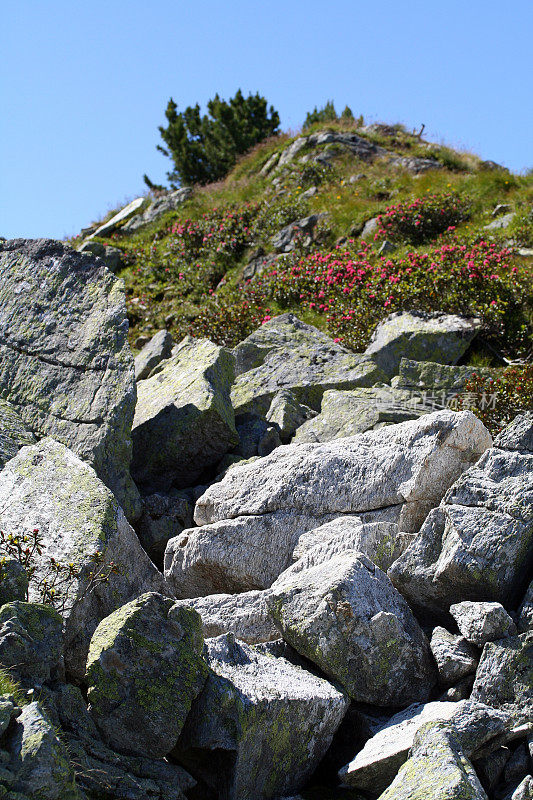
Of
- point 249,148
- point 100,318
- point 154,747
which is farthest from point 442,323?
point 249,148

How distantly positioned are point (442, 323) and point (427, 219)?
350 inches

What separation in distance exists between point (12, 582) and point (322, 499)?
3.66 metres

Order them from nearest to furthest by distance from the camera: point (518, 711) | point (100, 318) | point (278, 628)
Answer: point (518, 711)
point (278, 628)
point (100, 318)

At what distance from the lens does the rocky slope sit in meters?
5.41

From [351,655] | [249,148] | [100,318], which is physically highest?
[249,148]

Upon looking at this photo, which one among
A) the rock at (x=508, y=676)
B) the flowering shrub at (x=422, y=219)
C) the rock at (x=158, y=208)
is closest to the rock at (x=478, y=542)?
the rock at (x=508, y=676)

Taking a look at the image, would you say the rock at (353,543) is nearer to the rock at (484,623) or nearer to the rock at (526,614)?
the rock at (484,623)

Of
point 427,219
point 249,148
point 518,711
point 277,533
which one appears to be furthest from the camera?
point 249,148

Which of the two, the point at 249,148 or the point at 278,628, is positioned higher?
the point at 249,148

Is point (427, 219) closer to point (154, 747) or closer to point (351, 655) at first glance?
point (351, 655)

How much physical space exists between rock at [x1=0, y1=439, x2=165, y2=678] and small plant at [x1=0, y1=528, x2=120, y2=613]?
12 millimetres

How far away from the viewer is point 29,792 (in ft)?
13.5

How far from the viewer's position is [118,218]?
35.4 m

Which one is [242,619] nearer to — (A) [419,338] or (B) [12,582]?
(B) [12,582]
